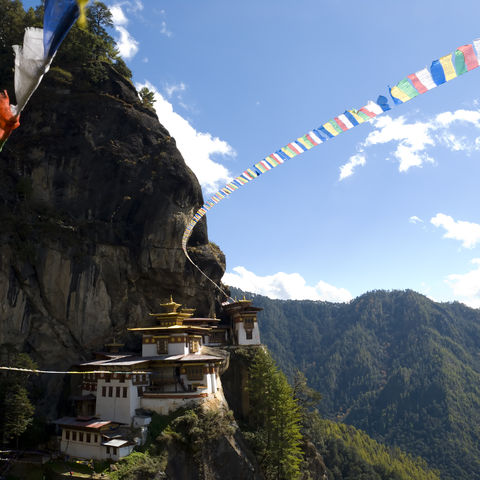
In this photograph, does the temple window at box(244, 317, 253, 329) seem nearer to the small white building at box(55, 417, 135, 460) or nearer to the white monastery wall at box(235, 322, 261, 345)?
the white monastery wall at box(235, 322, 261, 345)

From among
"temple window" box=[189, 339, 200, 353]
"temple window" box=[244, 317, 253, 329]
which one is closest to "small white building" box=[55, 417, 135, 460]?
"temple window" box=[189, 339, 200, 353]

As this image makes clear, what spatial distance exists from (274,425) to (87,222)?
23.4m

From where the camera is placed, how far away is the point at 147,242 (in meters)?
37.0

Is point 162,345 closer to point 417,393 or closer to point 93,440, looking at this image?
point 93,440

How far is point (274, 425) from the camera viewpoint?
1188 inches

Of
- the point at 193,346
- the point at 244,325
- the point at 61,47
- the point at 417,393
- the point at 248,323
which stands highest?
the point at 61,47

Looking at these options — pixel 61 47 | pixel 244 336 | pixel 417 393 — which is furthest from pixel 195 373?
pixel 417 393

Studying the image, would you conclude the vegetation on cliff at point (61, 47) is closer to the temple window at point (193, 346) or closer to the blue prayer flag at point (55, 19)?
the temple window at point (193, 346)

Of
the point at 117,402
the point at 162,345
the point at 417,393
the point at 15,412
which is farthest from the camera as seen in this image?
the point at 417,393

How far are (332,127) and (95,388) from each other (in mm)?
25027

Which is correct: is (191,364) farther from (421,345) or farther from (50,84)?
(421,345)

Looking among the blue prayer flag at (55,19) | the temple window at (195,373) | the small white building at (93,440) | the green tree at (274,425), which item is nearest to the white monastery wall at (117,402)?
the small white building at (93,440)

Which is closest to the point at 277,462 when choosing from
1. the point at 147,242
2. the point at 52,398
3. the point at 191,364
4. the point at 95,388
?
the point at 191,364

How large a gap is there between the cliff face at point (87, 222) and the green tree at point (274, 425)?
1107cm
